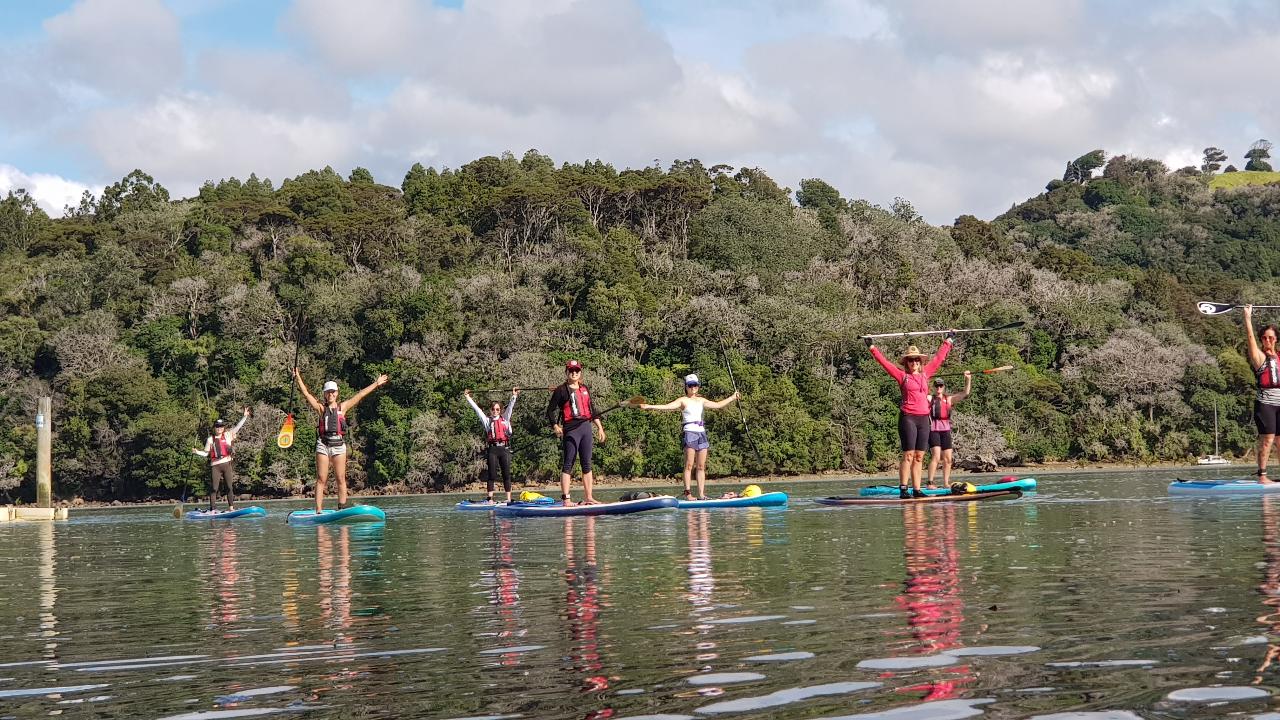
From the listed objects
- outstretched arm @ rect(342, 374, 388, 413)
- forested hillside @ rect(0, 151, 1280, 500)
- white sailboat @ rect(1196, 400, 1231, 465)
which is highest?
forested hillside @ rect(0, 151, 1280, 500)

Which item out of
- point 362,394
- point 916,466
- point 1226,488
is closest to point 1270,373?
point 1226,488

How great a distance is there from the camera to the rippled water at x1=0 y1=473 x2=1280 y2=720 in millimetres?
6285

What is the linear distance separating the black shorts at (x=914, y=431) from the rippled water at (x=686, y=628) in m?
5.54

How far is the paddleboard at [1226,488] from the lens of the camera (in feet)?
73.4

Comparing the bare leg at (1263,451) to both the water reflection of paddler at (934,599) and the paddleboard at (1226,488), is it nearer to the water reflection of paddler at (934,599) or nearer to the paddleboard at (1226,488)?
the paddleboard at (1226,488)

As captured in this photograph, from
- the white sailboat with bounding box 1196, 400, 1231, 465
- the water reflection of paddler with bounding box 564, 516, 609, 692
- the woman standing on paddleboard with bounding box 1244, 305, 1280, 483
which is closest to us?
the water reflection of paddler with bounding box 564, 516, 609, 692

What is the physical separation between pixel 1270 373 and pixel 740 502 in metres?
8.46

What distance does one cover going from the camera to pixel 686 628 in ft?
27.7

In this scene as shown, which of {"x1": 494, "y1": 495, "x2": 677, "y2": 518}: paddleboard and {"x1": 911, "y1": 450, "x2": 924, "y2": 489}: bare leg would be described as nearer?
{"x1": 494, "y1": 495, "x2": 677, "y2": 518}: paddleboard

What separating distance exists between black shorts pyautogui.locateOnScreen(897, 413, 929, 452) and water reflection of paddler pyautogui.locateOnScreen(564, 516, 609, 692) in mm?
7674

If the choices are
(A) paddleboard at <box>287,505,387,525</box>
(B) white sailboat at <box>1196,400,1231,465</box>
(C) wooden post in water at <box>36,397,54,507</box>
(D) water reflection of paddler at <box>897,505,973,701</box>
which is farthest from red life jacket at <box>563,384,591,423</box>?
(B) white sailboat at <box>1196,400,1231,465</box>

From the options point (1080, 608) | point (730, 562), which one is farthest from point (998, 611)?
point (730, 562)

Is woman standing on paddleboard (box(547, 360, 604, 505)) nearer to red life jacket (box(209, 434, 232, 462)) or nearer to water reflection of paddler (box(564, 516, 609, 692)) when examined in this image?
water reflection of paddler (box(564, 516, 609, 692))

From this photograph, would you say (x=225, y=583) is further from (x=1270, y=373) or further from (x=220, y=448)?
(x=220, y=448)
